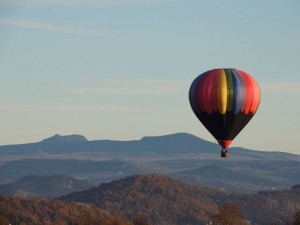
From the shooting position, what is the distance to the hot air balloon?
138 meters

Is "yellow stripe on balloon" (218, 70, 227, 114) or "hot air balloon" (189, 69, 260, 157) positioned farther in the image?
"yellow stripe on balloon" (218, 70, 227, 114)

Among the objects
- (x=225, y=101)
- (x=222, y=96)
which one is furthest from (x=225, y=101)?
(x=222, y=96)

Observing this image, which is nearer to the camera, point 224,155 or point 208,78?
point 224,155

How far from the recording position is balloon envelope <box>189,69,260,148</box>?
138250 mm

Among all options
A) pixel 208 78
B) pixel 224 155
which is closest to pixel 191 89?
pixel 208 78

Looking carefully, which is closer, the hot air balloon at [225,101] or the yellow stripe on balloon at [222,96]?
the hot air balloon at [225,101]

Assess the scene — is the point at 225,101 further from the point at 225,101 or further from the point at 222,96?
the point at 222,96

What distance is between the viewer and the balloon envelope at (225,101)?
138 meters

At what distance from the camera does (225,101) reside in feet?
456

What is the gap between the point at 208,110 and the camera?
13975 cm

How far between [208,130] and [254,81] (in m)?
9.45

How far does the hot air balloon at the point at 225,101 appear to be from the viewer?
13825cm

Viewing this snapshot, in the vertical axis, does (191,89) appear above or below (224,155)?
above

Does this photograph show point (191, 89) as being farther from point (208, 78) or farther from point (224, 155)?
point (224, 155)
